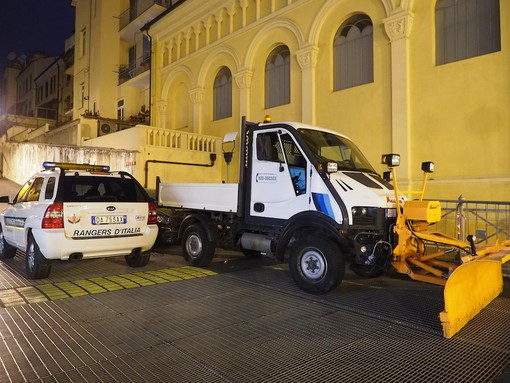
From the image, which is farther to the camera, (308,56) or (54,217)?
(308,56)

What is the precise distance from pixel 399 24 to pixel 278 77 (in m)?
5.31

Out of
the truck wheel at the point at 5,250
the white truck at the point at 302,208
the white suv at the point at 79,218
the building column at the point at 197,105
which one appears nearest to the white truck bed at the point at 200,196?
the white truck at the point at 302,208

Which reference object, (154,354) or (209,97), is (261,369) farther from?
(209,97)

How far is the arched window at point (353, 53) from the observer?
40.4 feet

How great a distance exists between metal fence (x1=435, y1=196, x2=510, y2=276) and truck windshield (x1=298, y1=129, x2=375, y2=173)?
3.03m

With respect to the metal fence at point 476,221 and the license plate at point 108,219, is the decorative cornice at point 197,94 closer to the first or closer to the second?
the metal fence at point 476,221

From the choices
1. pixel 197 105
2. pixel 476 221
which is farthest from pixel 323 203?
pixel 197 105

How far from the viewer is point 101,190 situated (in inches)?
268

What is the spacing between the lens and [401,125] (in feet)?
36.1

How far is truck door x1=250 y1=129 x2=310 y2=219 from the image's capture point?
19.7 ft

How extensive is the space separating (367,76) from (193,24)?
10.3 metres

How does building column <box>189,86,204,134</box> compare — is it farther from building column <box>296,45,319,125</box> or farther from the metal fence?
the metal fence

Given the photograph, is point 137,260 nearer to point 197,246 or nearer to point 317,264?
point 197,246

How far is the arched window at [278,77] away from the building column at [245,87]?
0.82 meters
